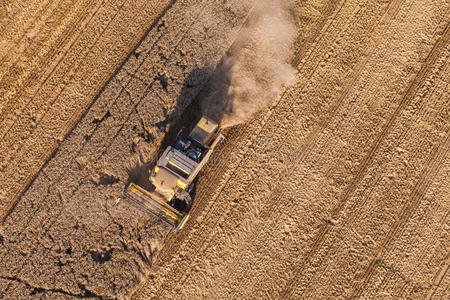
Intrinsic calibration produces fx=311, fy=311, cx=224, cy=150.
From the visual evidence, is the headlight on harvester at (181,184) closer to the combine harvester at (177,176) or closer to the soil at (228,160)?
the combine harvester at (177,176)

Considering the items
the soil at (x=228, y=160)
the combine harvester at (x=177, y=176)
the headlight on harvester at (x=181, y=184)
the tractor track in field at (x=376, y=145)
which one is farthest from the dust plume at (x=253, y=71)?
the tractor track in field at (x=376, y=145)

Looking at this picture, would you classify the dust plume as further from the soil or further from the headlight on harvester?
the headlight on harvester

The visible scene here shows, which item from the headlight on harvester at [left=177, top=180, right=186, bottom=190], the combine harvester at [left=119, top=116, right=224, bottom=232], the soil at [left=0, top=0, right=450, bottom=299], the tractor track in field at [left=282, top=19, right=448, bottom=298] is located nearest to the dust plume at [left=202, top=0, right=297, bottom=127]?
the soil at [left=0, top=0, right=450, bottom=299]

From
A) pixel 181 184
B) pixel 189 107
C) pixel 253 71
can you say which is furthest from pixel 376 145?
pixel 181 184

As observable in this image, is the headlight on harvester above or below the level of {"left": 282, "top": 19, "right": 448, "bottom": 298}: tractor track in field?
below

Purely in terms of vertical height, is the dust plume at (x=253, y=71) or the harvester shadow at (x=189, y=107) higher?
the dust plume at (x=253, y=71)

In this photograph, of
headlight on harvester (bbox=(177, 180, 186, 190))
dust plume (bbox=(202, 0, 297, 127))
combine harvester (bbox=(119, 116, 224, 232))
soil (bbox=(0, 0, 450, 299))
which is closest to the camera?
combine harvester (bbox=(119, 116, 224, 232))

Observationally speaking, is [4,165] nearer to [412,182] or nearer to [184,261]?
[184,261]

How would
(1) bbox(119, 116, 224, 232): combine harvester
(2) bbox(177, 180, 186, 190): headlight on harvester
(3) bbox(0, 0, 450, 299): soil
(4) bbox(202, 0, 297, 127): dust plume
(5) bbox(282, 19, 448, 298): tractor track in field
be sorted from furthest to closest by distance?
1. (4) bbox(202, 0, 297, 127): dust plume
2. (5) bbox(282, 19, 448, 298): tractor track in field
3. (3) bbox(0, 0, 450, 299): soil
4. (2) bbox(177, 180, 186, 190): headlight on harvester
5. (1) bbox(119, 116, 224, 232): combine harvester
